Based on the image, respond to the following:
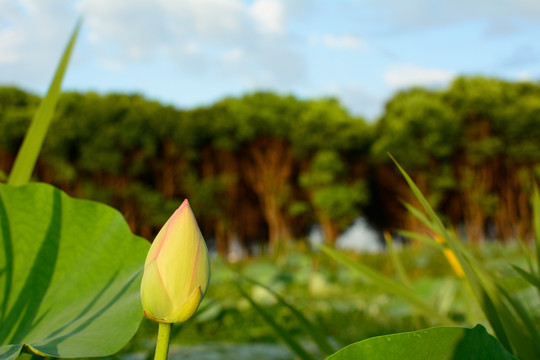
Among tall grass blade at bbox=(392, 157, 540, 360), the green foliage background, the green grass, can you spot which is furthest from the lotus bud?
the green foliage background

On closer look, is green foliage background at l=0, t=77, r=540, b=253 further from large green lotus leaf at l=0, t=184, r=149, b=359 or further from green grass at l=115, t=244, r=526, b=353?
large green lotus leaf at l=0, t=184, r=149, b=359

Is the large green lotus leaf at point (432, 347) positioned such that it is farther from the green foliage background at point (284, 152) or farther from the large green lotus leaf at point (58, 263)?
the green foliage background at point (284, 152)

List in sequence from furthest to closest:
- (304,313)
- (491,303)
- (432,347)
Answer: (304,313) < (491,303) < (432,347)

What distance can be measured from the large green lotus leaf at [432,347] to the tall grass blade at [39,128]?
1.06 ft

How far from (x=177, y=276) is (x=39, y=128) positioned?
260mm

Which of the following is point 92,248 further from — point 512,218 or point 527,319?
point 512,218

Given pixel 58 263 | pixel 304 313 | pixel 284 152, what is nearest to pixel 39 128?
pixel 58 263

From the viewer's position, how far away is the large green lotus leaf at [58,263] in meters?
0.35

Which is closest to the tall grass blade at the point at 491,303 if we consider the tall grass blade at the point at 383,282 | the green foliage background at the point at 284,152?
the tall grass blade at the point at 383,282

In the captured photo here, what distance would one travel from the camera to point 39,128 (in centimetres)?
45

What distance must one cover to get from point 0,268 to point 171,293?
0.18 meters

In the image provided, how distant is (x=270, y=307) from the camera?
10.0ft

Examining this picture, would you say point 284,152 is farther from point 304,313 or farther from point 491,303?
point 491,303

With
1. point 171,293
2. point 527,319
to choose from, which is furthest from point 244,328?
point 171,293
